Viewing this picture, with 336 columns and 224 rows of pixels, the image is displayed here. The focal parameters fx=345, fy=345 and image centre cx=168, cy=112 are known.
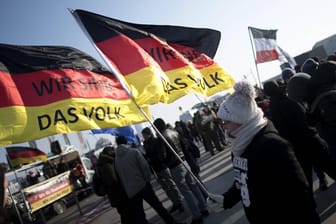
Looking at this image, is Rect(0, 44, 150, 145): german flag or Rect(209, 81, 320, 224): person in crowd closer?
Rect(209, 81, 320, 224): person in crowd

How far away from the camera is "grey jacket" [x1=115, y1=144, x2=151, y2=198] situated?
5.49 meters

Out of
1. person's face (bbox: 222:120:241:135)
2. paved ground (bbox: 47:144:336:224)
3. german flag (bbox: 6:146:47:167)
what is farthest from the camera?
german flag (bbox: 6:146:47:167)

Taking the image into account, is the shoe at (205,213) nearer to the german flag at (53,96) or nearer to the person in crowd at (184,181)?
the person in crowd at (184,181)

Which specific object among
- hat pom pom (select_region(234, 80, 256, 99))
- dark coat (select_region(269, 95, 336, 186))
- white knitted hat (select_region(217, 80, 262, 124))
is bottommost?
dark coat (select_region(269, 95, 336, 186))

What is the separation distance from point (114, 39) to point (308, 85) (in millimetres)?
2494

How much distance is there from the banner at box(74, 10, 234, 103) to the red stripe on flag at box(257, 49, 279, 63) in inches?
256

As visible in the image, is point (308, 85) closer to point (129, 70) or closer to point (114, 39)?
point (129, 70)

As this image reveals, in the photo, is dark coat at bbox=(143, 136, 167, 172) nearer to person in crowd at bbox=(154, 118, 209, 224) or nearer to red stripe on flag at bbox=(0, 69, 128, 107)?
person in crowd at bbox=(154, 118, 209, 224)

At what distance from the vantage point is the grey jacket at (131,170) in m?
5.49

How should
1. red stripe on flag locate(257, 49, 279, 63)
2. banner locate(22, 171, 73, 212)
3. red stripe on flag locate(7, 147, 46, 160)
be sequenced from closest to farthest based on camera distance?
banner locate(22, 171, 73, 212) → red stripe on flag locate(7, 147, 46, 160) → red stripe on flag locate(257, 49, 279, 63)

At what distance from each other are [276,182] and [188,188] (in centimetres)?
410

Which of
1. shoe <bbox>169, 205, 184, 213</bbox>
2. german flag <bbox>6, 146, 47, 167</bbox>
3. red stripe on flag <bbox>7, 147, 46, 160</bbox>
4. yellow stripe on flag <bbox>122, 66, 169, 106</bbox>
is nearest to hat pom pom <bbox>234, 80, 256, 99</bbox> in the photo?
yellow stripe on flag <bbox>122, 66, 169, 106</bbox>

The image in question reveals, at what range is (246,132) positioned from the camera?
94.8 inches

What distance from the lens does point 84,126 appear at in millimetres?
3936
